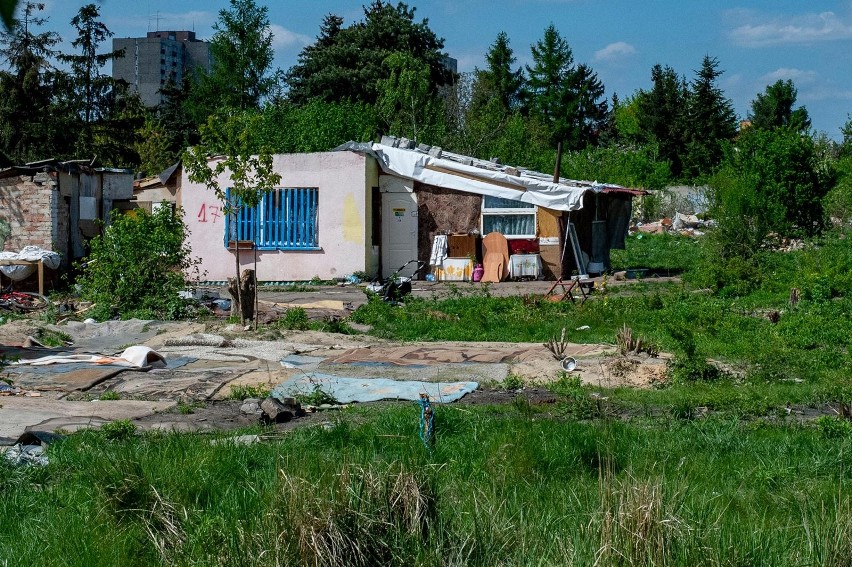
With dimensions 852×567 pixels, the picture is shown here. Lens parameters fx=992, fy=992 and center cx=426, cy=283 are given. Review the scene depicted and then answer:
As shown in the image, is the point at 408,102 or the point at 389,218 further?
the point at 408,102

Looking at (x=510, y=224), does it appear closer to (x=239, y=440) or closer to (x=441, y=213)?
(x=441, y=213)

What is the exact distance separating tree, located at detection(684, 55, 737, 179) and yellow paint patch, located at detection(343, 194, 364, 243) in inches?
1556

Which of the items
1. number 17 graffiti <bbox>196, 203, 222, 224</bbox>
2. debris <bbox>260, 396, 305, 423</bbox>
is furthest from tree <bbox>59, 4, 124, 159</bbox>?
debris <bbox>260, 396, 305, 423</bbox>

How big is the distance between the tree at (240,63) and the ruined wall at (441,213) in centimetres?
2841

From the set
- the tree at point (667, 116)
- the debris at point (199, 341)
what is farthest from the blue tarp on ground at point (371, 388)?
the tree at point (667, 116)

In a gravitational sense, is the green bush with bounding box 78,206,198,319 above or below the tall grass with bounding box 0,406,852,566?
above

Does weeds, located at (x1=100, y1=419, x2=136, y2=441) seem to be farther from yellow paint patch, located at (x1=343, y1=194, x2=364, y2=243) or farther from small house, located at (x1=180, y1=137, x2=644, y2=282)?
yellow paint patch, located at (x1=343, y1=194, x2=364, y2=243)

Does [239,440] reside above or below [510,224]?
below

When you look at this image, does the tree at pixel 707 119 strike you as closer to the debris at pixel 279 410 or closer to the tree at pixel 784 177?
the tree at pixel 784 177

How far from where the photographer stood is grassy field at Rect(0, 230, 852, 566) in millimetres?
4898

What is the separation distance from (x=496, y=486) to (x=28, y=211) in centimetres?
2027

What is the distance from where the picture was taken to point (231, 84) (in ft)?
171

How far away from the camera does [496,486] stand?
6.28m

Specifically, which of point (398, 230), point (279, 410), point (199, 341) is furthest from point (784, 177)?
point (279, 410)
